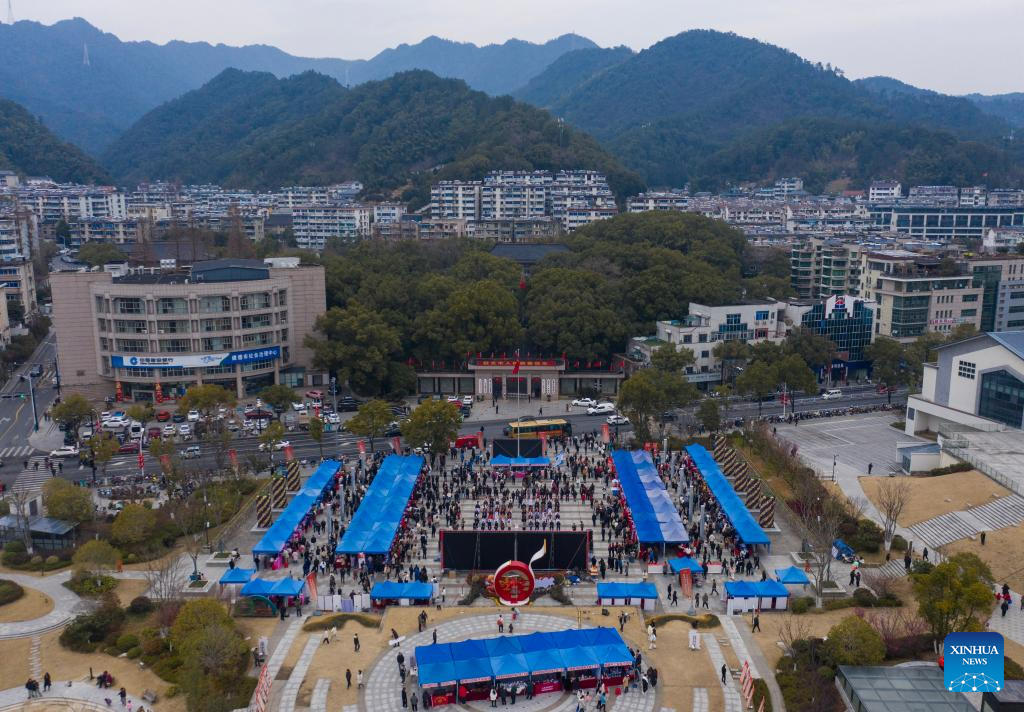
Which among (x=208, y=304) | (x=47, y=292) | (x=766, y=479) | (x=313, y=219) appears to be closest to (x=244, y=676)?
(x=766, y=479)

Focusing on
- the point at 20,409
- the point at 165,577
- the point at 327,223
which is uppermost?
the point at 327,223

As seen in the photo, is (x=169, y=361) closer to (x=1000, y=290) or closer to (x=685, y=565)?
(x=685, y=565)

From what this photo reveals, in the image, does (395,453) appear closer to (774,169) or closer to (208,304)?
(208,304)

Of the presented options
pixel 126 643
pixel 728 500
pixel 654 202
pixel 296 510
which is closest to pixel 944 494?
pixel 728 500

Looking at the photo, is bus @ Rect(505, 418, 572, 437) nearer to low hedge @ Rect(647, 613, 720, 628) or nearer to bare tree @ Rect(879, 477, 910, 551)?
bare tree @ Rect(879, 477, 910, 551)

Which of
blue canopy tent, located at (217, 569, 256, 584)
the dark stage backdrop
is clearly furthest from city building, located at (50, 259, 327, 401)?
the dark stage backdrop

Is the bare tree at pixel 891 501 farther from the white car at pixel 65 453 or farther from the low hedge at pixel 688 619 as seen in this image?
the white car at pixel 65 453
